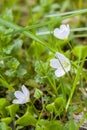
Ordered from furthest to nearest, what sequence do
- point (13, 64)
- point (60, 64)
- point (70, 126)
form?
1. point (13, 64)
2. point (60, 64)
3. point (70, 126)

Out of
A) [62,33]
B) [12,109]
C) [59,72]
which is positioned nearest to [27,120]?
[12,109]

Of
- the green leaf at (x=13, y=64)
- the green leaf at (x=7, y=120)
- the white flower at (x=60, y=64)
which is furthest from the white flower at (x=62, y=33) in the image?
the green leaf at (x=7, y=120)

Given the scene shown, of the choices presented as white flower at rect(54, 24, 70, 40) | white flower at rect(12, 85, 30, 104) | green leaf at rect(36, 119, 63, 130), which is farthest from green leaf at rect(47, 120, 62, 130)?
white flower at rect(54, 24, 70, 40)

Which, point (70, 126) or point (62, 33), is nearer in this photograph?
point (70, 126)

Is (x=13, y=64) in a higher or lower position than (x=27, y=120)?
higher

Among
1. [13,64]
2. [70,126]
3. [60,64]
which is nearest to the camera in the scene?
[70,126]

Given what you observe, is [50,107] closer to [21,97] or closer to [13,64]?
[21,97]

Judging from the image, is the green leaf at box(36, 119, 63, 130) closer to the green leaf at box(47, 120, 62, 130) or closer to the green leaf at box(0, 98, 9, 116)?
the green leaf at box(47, 120, 62, 130)
